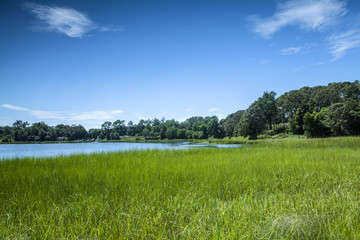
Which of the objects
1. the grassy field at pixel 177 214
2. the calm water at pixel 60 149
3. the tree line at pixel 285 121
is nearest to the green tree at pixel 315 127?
the tree line at pixel 285 121

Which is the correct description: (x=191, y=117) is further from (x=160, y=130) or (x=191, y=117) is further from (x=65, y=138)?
(x=65, y=138)

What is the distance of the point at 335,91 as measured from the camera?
191 feet

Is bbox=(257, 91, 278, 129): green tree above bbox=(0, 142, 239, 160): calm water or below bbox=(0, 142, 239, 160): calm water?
above

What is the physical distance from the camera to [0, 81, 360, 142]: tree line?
3547 centimetres

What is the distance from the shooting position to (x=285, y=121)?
6744 cm

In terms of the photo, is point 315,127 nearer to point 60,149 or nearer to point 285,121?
point 285,121

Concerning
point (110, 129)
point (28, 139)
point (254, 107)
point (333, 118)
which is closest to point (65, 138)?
point (28, 139)

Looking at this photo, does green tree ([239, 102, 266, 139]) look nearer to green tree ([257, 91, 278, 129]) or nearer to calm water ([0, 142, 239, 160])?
green tree ([257, 91, 278, 129])

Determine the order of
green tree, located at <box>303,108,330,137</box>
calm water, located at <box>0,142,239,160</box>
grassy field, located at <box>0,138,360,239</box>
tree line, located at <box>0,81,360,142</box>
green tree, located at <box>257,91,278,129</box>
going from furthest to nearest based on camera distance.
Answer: green tree, located at <box>257,91,278,129</box> < green tree, located at <box>303,108,330,137</box> < tree line, located at <box>0,81,360,142</box> < calm water, located at <box>0,142,239,160</box> < grassy field, located at <box>0,138,360,239</box>

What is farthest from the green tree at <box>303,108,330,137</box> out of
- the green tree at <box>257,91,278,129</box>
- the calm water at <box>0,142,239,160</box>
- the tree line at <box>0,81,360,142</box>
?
the calm water at <box>0,142,239,160</box>

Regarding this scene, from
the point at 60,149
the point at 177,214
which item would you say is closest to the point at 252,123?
the point at 60,149

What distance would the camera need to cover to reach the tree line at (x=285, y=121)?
35.5m

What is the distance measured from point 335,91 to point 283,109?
1484cm

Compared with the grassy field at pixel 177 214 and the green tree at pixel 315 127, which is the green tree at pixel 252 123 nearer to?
the green tree at pixel 315 127
